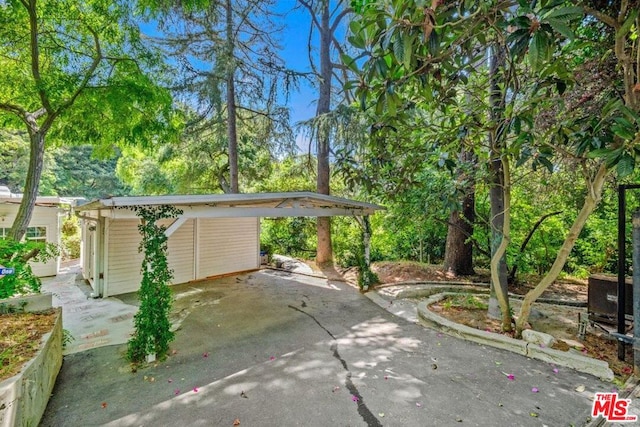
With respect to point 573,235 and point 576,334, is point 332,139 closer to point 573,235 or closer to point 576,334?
point 573,235

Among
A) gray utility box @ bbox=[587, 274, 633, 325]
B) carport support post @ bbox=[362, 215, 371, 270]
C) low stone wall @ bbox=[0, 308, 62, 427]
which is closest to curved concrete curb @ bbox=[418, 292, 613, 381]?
gray utility box @ bbox=[587, 274, 633, 325]

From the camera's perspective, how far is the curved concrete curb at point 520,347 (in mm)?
3623

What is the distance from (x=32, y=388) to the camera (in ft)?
9.00

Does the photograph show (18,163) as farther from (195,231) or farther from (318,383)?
(318,383)

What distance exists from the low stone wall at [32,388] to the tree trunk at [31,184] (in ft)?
10.2

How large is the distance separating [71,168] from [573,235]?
32604 mm

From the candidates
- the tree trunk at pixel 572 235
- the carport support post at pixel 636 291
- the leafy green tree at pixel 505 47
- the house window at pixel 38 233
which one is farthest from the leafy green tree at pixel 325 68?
the house window at pixel 38 233

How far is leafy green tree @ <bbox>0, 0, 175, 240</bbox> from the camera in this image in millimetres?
5523

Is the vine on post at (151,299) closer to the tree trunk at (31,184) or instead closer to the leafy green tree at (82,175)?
the tree trunk at (31,184)

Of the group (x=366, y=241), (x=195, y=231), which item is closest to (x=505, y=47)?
(x=366, y=241)

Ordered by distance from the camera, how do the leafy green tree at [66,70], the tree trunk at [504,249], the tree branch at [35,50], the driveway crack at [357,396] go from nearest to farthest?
the driveway crack at [357,396]
the tree trunk at [504,249]
the tree branch at [35,50]
the leafy green tree at [66,70]

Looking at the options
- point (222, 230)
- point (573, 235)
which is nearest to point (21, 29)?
point (222, 230)

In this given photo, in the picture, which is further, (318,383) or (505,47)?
(318,383)

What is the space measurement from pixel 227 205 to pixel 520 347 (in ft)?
A: 18.3
